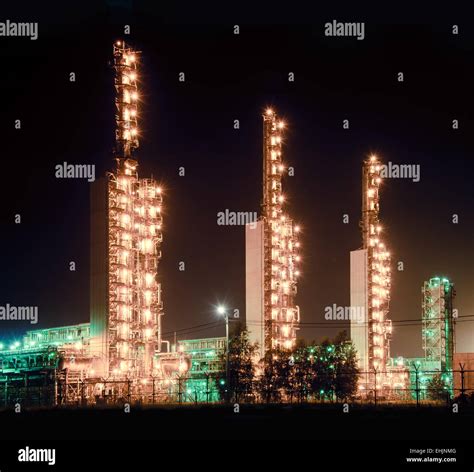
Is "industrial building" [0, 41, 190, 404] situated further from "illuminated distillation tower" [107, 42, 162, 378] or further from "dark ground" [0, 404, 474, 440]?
"dark ground" [0, 404, 474, 440]

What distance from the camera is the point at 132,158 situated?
66500 mm

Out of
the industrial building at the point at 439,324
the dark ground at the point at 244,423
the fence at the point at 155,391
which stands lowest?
the fence at the point at 155,391

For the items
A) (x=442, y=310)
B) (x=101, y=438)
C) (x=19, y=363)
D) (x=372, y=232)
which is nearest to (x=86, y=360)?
(x=19, y=363)

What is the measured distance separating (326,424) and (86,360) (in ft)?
90.5

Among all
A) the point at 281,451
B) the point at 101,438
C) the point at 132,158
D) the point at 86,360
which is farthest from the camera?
the point at 132,158

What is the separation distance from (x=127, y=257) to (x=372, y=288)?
28.7 meters

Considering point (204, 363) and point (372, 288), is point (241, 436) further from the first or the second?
point (372, 288)

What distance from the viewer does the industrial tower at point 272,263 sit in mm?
74438

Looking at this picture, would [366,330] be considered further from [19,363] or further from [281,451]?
[281,451]

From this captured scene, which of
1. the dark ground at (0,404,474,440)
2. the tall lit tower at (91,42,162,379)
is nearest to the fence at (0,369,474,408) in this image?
the tall lit tower at (91,42,162,379)

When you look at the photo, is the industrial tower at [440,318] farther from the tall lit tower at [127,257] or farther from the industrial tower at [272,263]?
the tall lit tower at [127,257]

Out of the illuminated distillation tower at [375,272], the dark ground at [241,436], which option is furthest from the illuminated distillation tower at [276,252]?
the dark ground at [241,436]

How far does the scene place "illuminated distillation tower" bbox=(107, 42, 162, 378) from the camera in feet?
207

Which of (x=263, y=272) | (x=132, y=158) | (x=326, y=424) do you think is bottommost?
(x=326, y=424)
